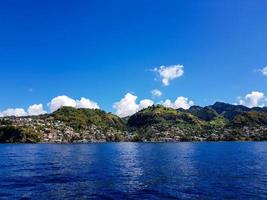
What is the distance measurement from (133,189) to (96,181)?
40.5ft

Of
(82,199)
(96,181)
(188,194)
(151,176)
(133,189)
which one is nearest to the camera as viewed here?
(82,199)

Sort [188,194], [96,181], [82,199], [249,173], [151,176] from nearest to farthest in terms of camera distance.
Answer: [82,199], [188,194], [96,181], [151,176], [249,173]

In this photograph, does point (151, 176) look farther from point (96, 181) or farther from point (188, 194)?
point (188, 194)

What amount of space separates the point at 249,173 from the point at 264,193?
29089 millimetres

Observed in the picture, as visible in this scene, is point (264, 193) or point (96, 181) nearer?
point (264, 193)

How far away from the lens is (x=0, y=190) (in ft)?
204

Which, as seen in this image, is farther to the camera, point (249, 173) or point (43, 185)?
point (249, 173)

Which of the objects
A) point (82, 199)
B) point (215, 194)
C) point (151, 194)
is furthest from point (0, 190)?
point (215, 194)

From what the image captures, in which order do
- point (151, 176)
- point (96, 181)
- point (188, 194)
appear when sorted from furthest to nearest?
point (151, 176) < point (96, 181) < point (188, 194)

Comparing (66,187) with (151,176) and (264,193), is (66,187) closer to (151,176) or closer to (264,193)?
(151,176)

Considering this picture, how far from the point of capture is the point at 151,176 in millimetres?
82875

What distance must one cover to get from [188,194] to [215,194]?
453 centimetres

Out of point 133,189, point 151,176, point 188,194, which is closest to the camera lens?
point 188,194

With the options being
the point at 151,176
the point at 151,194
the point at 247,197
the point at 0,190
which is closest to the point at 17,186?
the point at 0,190
